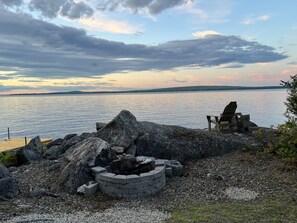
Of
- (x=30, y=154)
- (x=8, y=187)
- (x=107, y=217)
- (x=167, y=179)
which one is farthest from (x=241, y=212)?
(x=30, y=154)

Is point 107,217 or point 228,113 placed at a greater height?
point 228,113

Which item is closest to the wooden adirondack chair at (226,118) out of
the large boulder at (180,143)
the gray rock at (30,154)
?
the large boulder at (180,143)

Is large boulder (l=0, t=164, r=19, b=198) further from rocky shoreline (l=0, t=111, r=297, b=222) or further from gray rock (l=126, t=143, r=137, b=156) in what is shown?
gray rock (l=126, t=143, r=137, b=156)

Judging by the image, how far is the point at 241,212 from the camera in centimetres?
547

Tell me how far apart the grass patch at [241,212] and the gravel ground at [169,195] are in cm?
36

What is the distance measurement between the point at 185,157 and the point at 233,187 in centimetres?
283

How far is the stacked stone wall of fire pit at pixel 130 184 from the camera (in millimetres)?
6801

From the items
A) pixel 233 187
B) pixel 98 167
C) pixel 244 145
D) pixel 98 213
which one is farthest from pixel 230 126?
pixel 98 213

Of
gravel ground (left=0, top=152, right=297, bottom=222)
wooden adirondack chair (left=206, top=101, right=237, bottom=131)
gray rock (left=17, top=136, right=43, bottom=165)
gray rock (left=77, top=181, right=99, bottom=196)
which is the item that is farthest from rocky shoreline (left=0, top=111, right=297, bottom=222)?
wooden adirondack chair (left=206, top=101, right=237, bottom=131)

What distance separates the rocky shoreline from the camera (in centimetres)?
621

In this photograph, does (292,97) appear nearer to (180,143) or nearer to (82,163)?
(180,143)

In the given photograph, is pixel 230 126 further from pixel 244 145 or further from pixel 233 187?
pixel 233 187

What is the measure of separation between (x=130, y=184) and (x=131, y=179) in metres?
0.11

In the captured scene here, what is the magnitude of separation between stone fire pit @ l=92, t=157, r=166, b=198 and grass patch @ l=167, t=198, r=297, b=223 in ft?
4.19
